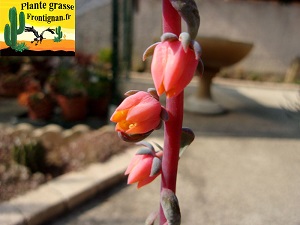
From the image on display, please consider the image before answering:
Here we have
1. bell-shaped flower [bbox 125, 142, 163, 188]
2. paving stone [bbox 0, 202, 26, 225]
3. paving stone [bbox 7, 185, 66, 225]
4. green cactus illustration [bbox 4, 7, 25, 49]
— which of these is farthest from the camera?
paving stone [bbox 7, 185, 66, 225]

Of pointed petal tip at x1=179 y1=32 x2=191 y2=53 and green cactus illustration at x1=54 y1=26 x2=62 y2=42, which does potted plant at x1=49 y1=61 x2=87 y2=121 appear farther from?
pointed petal tip at x1=179 y1=32 x2=191 y2=53

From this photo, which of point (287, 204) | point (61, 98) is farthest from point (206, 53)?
point (287, 204)

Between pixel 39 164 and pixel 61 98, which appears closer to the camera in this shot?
pixel 39 164

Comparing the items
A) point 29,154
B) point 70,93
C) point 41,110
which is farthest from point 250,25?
point 29,154

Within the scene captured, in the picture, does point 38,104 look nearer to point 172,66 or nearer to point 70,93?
point 70,93

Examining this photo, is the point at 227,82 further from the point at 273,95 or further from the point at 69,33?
the point at 69,33

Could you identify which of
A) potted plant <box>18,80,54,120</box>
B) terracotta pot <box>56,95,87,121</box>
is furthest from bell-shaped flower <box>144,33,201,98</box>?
potted plant <box>18,80,54,120</box>

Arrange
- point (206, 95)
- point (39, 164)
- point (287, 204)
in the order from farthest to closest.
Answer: point (206, 95), point (39, 164), point (287, 204)
